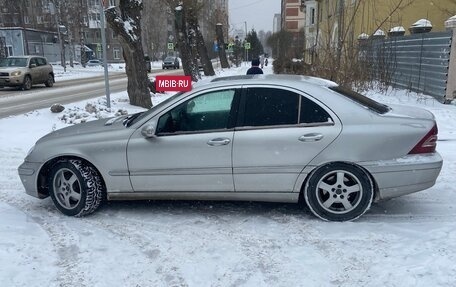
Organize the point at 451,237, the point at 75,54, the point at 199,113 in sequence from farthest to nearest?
the point at 75,54
the point at 199,113
the point at 451,237

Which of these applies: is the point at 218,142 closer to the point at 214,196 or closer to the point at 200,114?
the point at 200,114

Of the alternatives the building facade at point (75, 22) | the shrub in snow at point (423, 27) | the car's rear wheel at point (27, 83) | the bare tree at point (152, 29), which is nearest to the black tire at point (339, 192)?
the shrub in snow at point (423, 27)

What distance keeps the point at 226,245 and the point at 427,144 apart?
221cm

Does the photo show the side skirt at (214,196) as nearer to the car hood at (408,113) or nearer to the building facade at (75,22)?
the car hood at (408,113)

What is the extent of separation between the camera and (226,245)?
3.94 m

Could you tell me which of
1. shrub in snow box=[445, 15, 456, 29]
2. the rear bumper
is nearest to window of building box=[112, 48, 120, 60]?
shrub in snow box=[445, 15, 456, 29]

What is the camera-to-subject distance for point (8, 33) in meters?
50.0

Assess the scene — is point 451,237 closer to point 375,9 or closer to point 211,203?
point 211,203

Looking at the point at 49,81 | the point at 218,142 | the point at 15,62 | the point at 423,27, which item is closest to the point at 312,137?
the point at 218,142

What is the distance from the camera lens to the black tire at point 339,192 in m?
4.26

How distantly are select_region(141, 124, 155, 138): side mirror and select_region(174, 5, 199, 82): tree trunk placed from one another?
62.3 feet

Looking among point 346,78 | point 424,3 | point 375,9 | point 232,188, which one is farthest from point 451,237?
point 424,3

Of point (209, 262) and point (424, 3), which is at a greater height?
point (424, 3)

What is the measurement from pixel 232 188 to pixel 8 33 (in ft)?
177
